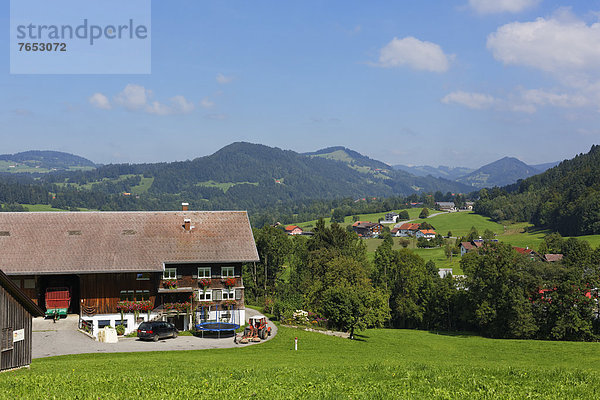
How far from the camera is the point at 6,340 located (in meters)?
21.9

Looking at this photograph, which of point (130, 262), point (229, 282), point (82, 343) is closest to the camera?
point (82, 343)

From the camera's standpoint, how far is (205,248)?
1788 inches

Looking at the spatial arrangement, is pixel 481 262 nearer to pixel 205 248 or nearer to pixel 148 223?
pixel 205 248

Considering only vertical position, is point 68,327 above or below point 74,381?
below

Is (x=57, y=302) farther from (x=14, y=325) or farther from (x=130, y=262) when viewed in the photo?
(x=14, y=325)

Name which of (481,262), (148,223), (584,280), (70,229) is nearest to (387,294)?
(481,262)

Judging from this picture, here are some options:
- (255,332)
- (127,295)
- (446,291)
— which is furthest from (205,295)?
(446,291)

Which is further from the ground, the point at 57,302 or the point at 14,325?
Result: the point at 14,325

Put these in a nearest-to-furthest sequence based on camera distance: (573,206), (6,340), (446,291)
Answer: (6,340) < (446,291) < (573,206)

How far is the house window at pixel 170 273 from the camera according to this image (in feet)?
145

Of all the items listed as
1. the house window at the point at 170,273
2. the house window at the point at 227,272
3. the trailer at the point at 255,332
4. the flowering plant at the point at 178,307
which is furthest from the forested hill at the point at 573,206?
the house window at the point at 170,273

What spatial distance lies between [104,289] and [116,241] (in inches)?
172

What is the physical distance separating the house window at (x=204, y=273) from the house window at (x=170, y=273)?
2.19 m

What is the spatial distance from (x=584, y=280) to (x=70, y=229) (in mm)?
54044
